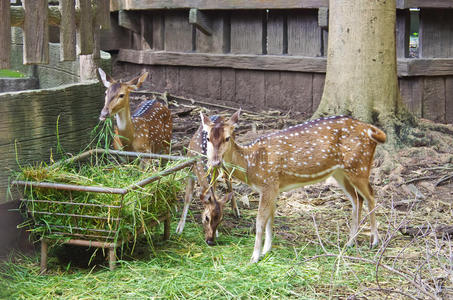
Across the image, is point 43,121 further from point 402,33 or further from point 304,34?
point 402,33

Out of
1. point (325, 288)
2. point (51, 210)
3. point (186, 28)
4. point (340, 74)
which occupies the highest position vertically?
point (186, 28)

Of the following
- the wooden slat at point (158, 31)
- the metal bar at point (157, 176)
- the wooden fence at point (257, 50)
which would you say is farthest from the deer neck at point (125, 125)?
the wooden slat at point (158, 31)

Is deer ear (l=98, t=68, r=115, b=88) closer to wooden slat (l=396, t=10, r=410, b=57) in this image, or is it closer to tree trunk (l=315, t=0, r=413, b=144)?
tree trunk (l=315, t=0, r=413, b=144)

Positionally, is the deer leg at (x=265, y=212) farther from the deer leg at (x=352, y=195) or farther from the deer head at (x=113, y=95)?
the deer head at (x=113, y=95)

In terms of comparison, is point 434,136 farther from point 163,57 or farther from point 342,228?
point 163,57

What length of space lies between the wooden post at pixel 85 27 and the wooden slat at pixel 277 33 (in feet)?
14.9

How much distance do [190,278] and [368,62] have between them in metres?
3.98

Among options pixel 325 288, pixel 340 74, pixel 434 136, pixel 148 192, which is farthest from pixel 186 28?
pixel 325 288

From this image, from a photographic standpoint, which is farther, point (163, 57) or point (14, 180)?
point (163, 57)

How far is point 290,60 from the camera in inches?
380

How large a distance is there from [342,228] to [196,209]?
142 centimetres

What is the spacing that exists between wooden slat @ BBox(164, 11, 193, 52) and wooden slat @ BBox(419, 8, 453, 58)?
3602 millimetres

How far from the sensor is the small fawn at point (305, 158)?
5.55m

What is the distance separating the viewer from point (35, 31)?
5027 millimetres
